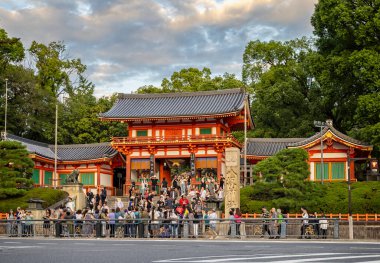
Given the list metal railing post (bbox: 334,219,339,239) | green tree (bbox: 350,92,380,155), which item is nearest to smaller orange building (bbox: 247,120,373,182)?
green tree (bbox: 350,92,380,155)

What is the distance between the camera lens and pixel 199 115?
2203 inches

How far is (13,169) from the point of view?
44812 mm

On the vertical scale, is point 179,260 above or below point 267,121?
below

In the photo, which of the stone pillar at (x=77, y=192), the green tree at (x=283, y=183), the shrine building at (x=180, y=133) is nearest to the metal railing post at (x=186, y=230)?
the green tree at (x=283, y=183)

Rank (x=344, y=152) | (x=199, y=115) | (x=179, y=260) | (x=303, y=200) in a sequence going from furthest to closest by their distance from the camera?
(x=199, y=115) < (x=344, y=152) < (x=303, y=200) < (x=179, y=260)

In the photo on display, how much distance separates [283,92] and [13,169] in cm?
2837

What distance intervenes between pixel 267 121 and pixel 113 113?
16563mm

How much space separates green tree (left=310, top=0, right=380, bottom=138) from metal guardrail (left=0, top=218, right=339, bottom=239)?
17952mm

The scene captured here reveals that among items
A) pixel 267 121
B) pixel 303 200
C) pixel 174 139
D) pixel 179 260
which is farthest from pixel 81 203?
pixel 179 260

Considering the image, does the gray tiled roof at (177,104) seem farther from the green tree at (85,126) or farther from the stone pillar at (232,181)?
the stone pillar at (232,181)

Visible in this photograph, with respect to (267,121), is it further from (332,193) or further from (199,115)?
(332,193)

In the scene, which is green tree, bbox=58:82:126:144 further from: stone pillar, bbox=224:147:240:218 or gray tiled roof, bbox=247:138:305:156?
stone pillar, bbox=224:147:240:218

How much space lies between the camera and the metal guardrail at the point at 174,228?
90.6 feet

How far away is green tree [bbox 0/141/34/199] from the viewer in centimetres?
4303
